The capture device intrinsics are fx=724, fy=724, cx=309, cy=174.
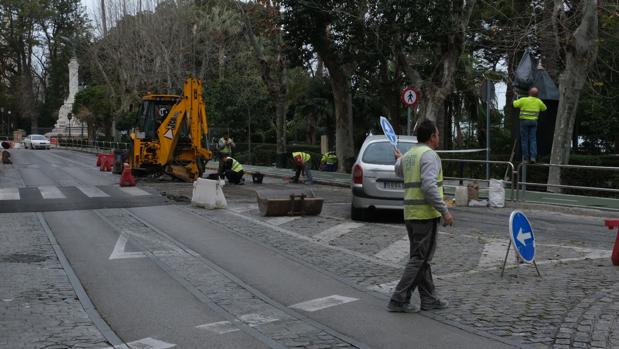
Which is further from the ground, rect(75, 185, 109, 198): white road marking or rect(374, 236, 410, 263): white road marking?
rect(75, 185, 109, 198): white road marking

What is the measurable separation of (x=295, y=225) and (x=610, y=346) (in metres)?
8.15

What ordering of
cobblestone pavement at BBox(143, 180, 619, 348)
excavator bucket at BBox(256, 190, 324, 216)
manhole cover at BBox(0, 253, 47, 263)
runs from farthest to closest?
1. excavator bucket at BBox(256, 190, 324, 216)
2. manhole cover at BBox(0, 253, 47, 263)
3. cobblestone pavement at BBox(143, 180, 619, 348)

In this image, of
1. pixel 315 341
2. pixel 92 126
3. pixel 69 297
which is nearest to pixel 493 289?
pixel 315 341

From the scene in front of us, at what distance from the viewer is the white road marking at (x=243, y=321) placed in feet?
21.1

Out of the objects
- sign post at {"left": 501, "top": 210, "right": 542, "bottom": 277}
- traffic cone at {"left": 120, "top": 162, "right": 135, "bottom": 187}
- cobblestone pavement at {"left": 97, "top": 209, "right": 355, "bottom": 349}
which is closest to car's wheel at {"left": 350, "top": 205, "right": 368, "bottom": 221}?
cobblestone pavement at {"left": 97, "top": 209, "right": 355, "bottom": 349}

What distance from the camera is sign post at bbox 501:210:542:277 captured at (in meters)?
8.40

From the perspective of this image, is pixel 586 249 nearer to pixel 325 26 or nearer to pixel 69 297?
pixel 69 297

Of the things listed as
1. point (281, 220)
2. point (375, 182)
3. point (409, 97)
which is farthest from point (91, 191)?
point (375, 182)

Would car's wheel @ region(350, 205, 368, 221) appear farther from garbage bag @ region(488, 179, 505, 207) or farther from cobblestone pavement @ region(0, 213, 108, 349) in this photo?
cobblestone pavement @ region(0, 213, 108, 349)

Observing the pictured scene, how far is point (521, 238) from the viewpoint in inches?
340

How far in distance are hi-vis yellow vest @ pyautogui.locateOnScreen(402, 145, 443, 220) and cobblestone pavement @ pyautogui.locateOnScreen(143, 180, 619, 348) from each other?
984 millimetres

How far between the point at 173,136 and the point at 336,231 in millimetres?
11699

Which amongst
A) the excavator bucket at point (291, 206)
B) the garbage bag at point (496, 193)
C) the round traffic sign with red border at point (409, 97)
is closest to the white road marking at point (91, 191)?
the excavator bucket at point (291, 206)

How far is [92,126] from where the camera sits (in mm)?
66312
